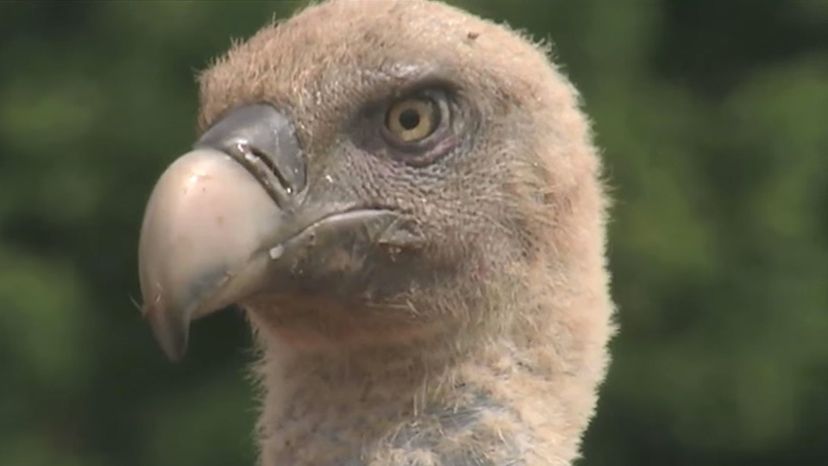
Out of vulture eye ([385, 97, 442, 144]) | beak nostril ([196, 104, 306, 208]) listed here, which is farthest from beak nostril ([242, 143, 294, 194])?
vulture eye ([385, 97, 442, 144])

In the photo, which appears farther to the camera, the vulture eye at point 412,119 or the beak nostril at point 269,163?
the vulture eye at point 412,119

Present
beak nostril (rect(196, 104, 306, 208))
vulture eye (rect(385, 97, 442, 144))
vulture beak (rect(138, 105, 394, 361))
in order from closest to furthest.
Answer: vulture beak (rect(138, 105, 394, 361)) < beak nostril (rect(196, 104, 306, 208)) < vulture eye (rect(385, 97, 442, 144))

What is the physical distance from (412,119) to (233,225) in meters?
0.33

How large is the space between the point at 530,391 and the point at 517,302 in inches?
4.3

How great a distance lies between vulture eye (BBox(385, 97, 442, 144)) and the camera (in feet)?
6.94

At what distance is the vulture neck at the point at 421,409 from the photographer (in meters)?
2.06

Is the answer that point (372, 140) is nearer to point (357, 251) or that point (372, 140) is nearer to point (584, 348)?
point (357, 251)

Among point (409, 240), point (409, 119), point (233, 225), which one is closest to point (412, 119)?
point (409, 119)

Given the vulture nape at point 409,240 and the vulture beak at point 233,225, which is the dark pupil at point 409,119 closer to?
the vulture nape at point 409,240

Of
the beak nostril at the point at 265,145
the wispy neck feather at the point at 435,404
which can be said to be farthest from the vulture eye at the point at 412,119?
the wispy neck feather at the point at 435,404

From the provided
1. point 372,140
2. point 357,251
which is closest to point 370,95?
point 372,140

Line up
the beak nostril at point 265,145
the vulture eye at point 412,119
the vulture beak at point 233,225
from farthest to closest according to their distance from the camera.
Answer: the vulture eye at point 412,119
the beak nostril at point 265,145
the vulture beak at point 233,225

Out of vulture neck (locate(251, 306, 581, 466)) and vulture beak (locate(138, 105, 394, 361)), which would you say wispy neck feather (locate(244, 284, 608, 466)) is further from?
vulture beak (locate(138, 105, 394, 361))

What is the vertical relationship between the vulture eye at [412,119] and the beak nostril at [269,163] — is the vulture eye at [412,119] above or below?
above
